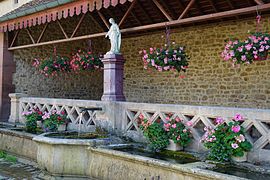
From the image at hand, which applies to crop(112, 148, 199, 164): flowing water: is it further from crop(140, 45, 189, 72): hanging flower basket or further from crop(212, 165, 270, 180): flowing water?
crop(140, 45, 189, 72): hanging flower basket

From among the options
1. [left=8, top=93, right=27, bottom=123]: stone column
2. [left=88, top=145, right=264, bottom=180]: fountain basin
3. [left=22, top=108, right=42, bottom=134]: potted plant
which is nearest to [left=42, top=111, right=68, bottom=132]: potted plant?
[left=22, top=108, right=42, bottom=134]: potted plant

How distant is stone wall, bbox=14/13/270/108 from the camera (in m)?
8.91

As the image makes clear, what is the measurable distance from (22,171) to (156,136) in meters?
2.74

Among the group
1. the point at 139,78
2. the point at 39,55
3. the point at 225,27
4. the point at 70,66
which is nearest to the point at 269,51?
the point at 225,27

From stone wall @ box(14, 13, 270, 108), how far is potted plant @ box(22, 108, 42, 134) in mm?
2376

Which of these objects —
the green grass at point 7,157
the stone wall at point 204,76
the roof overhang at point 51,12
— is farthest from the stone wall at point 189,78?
the green grass at point 7,157

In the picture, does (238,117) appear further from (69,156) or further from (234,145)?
(69,156)

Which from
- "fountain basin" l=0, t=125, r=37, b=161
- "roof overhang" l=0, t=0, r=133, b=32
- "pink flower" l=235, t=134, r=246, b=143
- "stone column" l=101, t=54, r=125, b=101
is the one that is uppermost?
"roof overhang" l=0, t=0, r=133, b=32

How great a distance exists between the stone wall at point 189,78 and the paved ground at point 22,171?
3876 millimetres

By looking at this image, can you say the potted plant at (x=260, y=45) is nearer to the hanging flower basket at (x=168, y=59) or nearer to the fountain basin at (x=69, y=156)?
the hanging flower basket at (x=168, y=59)

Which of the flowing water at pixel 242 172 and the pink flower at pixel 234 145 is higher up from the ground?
the pink flower at pixel 234 145

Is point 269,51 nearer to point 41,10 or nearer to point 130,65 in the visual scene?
point 41,10

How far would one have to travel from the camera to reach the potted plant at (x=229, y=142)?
4266 millimetres

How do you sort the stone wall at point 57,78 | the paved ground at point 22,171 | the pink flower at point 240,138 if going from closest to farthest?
the pink flower at point 240,138, the paved ground at point 22,171, the stone wall at point 57,78
